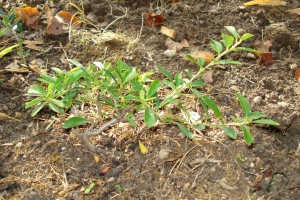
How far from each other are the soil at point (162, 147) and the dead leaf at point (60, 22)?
0.14 feet

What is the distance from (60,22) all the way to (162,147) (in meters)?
1.06

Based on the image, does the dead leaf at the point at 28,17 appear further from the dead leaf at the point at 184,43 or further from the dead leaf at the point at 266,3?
the dead leaf at the point at 266,3

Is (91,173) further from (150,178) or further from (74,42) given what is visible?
(74,42)

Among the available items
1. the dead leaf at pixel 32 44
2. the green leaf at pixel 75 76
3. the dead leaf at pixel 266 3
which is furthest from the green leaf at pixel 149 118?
the dead leaf at pixel 266 3

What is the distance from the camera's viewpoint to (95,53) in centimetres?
226

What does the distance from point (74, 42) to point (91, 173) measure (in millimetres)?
909

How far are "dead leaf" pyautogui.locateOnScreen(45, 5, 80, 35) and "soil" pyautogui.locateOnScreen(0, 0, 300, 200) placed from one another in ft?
0.14

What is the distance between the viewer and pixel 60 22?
2398 mm

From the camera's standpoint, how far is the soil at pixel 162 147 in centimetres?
165

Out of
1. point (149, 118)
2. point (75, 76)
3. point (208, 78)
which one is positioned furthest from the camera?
point (208, 78)

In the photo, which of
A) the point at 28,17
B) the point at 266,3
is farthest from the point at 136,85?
the point at 266,3

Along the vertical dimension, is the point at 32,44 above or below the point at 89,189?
above

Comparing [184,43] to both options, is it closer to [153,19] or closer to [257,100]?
[153,19]

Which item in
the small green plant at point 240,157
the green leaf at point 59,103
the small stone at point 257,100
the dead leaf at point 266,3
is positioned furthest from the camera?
the dead leaf at point 266,3
